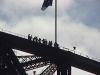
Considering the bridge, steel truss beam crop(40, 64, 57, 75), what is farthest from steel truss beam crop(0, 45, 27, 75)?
steel truss beam crop(40, 64, 57, 75)

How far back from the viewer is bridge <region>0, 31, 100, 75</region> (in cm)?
2531

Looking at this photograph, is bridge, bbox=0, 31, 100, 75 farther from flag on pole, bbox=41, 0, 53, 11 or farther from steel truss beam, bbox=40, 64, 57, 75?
flag on pole, bbox=41, 0, 53, 11

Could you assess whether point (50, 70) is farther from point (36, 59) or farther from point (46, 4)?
point (46, 4)

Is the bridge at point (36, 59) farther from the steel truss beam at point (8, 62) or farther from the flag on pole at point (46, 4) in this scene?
the flag on pole at point (46, 4)

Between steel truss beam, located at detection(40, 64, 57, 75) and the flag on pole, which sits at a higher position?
the flag on pole

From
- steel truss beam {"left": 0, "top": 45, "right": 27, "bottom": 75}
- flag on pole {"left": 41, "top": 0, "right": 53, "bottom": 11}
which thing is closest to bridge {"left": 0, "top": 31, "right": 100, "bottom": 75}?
steel truss beam {"left": 0, "top": 45, "right": 27, "bottom": 75}

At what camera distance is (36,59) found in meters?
31.3

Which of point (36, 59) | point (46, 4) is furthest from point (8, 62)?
point (46, 4)

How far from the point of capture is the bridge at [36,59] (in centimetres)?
2531

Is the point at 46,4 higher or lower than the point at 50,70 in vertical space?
higher

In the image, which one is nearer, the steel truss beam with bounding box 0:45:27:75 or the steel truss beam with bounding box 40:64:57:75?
the steel truss beam with bounding box 0:45:27:75

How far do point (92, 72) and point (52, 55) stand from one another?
29.7 feet

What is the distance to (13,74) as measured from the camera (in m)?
24.8

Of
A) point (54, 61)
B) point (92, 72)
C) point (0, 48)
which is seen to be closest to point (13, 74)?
point (0, 48)
